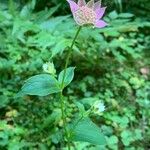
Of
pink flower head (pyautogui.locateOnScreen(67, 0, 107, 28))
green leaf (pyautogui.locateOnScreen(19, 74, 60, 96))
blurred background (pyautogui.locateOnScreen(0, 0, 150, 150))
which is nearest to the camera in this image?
pink flower head (pyautogui.locateOnScreen(67, 0, 107, 28))

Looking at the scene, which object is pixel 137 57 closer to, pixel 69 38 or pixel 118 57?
pixel 118 57

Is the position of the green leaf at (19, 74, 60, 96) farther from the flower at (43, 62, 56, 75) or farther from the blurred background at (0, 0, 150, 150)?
the blurred background at (0, 0, 150, 150)

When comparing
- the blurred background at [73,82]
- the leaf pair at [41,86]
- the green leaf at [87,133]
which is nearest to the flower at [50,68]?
the leaf pair at [41,86]

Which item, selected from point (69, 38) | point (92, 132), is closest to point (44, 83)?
point (92, 132)

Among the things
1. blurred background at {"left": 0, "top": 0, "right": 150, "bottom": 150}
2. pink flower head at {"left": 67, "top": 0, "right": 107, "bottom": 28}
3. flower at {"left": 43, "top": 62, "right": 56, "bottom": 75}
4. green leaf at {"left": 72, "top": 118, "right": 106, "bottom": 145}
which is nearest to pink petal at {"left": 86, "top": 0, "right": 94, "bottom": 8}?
pink flower head at {"left": 67, "top": 0, "right": 107, "bottom": 28}

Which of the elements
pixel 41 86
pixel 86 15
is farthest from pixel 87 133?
pixel 86 15

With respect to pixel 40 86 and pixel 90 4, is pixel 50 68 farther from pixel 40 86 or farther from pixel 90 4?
pixel 90 4
